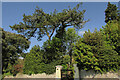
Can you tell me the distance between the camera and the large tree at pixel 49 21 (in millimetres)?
12117

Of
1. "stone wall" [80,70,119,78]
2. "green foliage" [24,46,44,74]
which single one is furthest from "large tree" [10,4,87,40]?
"stone wall" [80,70,119,78]

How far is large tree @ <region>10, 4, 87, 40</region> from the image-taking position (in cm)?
1212

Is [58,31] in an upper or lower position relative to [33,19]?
lower

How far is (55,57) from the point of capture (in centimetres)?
1209

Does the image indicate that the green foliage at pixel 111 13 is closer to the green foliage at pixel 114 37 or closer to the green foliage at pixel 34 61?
the green foliage at pixel 114 37

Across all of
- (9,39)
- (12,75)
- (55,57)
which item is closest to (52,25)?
(55,57)

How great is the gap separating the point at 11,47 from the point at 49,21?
29.2 feet

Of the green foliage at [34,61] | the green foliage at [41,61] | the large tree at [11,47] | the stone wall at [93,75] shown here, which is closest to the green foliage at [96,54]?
the stone wall at [93,75]

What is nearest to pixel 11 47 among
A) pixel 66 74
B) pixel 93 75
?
pixel 66 74

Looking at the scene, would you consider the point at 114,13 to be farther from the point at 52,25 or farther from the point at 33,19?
the point at 33,19

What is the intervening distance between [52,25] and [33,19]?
2.29 meters

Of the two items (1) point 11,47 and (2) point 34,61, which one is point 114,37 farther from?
(1) point 11,47

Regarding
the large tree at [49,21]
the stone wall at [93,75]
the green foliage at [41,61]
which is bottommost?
the stone wall at [93,75]

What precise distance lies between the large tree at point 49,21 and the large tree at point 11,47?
481 centimetres
